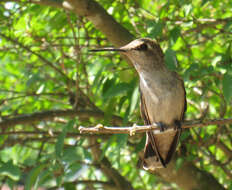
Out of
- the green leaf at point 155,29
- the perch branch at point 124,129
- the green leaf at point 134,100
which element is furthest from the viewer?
the green leaf at point 155,29

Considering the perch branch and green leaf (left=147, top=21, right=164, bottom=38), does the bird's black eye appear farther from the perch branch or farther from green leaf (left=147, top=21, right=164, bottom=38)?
the perch branch

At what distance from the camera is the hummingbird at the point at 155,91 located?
3152 mm

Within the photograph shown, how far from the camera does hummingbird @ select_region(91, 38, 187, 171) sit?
10.3 ft

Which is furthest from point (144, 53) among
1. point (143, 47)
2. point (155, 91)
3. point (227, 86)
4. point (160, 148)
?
point (160, 148)

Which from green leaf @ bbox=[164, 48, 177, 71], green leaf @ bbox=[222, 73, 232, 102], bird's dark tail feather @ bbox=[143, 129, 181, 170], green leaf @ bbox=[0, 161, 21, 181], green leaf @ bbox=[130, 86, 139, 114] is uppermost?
green leaf @ bbox=[164, 48, 177, 71]

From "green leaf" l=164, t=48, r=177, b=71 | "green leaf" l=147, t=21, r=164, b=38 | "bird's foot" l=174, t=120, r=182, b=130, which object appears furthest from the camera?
"bird's foot" l=174, t=120, r=182, b=130

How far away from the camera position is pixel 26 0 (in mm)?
3680

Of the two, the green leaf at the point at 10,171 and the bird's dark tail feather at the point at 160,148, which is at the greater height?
the green leaf at the point at 10,171

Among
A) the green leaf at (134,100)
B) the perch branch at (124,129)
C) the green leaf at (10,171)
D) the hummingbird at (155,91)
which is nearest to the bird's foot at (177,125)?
the hummingbird at (155,91)

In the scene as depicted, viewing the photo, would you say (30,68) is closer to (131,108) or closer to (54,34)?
(54,34)

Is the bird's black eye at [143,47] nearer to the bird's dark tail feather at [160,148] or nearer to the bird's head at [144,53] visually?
the bird's head at [144,53]

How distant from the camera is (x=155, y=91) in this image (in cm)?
317

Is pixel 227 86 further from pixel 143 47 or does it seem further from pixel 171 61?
pixel 143 47

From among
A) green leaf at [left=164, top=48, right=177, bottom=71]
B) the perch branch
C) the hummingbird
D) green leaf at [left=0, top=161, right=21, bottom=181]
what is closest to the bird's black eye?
the hummingbird
